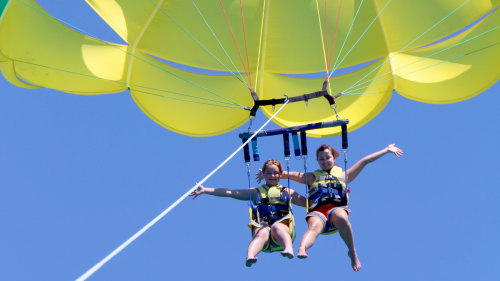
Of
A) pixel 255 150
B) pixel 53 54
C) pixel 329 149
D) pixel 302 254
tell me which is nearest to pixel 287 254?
pixel 302 254

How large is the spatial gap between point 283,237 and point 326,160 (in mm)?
1184

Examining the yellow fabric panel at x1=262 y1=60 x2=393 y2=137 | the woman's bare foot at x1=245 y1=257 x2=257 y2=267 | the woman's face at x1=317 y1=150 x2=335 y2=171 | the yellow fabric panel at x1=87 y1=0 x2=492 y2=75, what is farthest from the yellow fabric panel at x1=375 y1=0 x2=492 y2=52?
the woman's bare foot at x1=245 y1=257 x2=257 y2=267

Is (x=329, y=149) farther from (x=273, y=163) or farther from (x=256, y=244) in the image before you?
(x=256, y=244)

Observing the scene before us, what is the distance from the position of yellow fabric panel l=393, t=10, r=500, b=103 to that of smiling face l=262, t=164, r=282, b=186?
6.04ft

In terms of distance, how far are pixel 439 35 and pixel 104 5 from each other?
3.65 meters

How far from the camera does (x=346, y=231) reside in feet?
23.7

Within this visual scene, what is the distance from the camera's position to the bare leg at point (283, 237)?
22.4 ft

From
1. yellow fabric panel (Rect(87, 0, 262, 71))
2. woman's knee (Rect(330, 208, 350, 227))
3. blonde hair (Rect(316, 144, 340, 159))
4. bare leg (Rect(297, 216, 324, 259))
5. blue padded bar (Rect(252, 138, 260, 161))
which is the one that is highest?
yellow fabric panel (Rect(87, 0, 262, 71))

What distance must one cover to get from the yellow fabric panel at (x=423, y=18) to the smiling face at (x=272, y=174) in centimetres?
213

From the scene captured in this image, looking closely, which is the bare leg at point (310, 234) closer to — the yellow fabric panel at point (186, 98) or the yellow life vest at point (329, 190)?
the yellow life vest at point (329, 190)

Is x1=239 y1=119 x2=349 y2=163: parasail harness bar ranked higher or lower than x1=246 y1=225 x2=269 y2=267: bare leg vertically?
higher

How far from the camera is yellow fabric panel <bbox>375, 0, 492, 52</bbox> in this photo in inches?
339

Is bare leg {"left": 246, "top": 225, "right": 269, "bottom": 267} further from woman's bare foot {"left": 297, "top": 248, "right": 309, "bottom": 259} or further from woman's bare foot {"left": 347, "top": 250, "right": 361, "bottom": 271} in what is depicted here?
woman's bare foot {"left": 347, "top": 250, "right": 361, "bottom": 271}

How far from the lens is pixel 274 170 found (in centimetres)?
790
